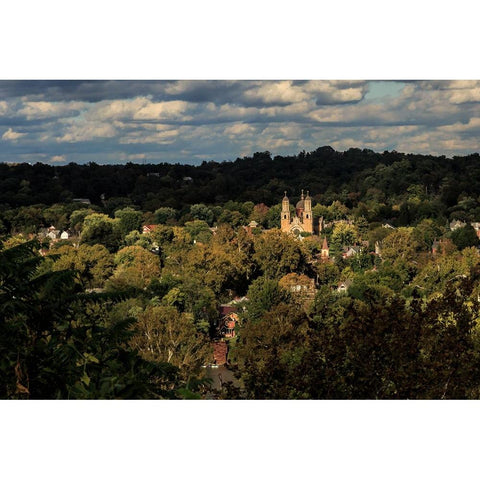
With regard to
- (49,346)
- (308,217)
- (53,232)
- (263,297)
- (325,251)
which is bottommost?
(325,251)

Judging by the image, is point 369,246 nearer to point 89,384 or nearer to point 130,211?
point 130,211

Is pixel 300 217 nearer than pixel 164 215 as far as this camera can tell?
No

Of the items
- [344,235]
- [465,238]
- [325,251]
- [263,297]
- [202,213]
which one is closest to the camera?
[263,297]

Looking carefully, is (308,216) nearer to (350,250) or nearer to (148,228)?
(350,250)

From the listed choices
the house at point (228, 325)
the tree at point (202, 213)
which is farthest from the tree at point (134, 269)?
the tree at point (202, 213)

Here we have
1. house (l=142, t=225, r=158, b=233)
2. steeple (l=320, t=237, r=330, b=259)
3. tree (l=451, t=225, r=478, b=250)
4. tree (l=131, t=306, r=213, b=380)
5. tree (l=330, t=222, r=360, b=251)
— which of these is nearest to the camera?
tree (l=131, t=306, r=213, b=380)

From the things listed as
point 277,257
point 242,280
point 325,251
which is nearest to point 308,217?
point 325,251

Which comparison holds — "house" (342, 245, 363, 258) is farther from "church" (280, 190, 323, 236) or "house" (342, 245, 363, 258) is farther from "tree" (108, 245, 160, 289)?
"tree" (108, 245, 160, 289)

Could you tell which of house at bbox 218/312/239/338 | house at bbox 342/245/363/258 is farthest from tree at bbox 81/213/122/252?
house at bbox 342/245/363/258
